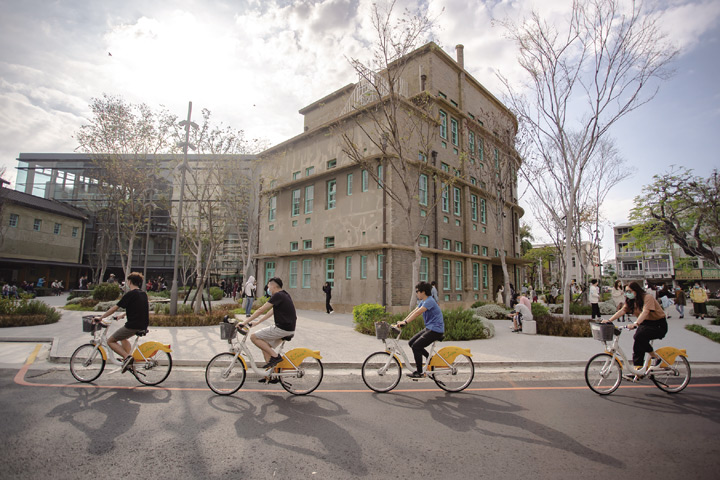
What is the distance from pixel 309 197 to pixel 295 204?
1640mm

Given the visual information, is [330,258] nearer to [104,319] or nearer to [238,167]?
[238,167]

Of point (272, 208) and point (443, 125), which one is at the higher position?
point (443, 125)

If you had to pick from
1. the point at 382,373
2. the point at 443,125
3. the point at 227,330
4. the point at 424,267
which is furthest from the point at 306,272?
the point at 227,330

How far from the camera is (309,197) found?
85.4ft

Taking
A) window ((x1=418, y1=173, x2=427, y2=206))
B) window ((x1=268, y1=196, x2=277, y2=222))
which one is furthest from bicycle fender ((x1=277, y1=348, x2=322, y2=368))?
window ((x1=268, y1=196, x2=277, y2=222))

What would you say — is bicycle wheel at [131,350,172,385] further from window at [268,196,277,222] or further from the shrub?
window at [268,196,277,222]

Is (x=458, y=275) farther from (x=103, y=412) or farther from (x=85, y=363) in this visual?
(x=103, y=412)

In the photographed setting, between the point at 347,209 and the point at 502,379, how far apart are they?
16.7 m

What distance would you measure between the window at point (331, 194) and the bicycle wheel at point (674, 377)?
19.6 meters

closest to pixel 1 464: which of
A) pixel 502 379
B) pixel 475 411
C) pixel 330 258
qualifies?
pixel 475 411

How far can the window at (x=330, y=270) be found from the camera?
23.1 meters

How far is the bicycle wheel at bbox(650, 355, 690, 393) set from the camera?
630 cm

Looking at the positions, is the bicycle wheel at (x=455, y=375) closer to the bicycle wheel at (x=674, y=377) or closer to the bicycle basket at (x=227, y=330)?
the bicycle wheel at (x=674, y=377)

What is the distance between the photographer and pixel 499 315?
63.3ft
